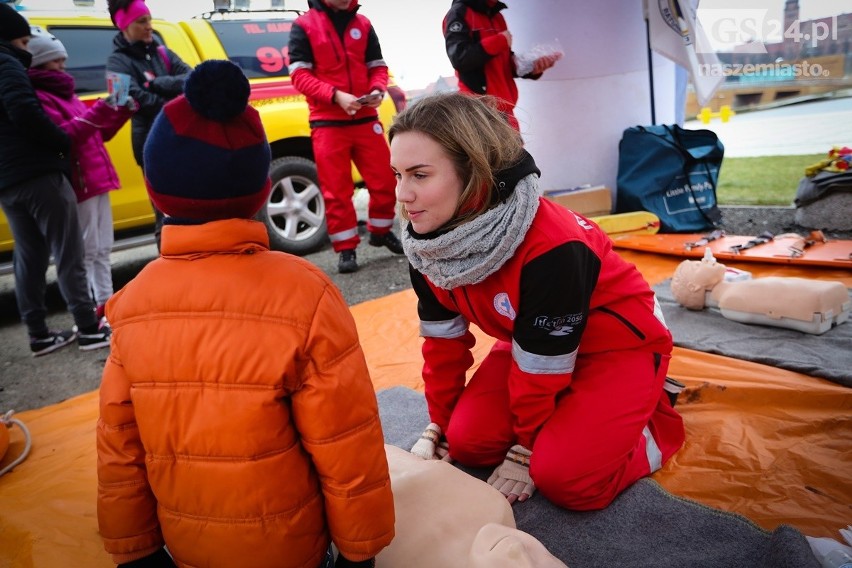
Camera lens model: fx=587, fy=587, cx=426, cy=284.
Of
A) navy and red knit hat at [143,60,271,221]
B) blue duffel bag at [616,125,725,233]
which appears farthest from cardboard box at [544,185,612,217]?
navy and red knit hat at [143,60,271,221]

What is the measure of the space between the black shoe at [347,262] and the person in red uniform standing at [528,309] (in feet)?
8.04

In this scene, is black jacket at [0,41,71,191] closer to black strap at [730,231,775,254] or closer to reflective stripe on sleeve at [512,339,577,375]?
reflective stripe on sleeve at [512,339,577,375]

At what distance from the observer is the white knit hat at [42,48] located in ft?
9.46

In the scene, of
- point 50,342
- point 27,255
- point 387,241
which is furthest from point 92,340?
point 387,241

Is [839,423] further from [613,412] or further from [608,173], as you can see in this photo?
[608,173]

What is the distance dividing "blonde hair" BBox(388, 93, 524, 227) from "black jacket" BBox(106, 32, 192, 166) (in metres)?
2.41

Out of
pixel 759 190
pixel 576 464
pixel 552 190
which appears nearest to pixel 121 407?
pixel 576 464

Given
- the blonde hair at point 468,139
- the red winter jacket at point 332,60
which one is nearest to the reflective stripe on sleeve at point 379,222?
the red winter jacket at point 332,60

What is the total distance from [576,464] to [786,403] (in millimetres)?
890

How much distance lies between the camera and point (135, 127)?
136 inches

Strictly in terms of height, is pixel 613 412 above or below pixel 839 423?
above

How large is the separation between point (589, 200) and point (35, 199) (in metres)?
3.62

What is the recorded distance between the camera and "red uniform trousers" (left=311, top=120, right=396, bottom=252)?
3938mm

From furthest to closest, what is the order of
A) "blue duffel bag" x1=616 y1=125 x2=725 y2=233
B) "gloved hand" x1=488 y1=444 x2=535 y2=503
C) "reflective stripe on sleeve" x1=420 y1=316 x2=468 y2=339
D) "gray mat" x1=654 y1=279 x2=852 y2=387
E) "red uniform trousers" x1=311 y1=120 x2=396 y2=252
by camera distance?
"blue duffel bag" x1=616 y1=125 x2=725 y2=233 < "red uniform trousers" x1=311 y1=120 x2=396 y2=252 < "gray mat" x1=654 y1=279 x2=852 y2=387 < "reflective stripe on sleeve" x1=420 y1=316 x2=468 y2=339 < "gloved hand" x1=488 y1=444 x2=535 y2=503
